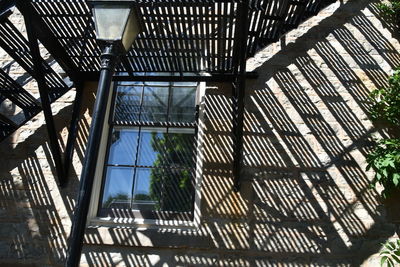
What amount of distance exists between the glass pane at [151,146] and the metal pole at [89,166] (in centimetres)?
197

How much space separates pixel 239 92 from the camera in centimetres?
409

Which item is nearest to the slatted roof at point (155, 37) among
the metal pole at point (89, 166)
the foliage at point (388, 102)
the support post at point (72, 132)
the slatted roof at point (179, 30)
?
the slatted roof at point (179, 30)

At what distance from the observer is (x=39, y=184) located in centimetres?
456

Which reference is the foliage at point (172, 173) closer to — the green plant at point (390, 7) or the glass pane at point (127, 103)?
the glass pane at point (127, 103)

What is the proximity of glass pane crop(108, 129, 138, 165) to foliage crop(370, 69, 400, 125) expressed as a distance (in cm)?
291

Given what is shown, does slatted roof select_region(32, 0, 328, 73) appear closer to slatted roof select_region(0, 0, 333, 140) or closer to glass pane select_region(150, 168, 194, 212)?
slatted roof select_region(0, 0, 333, 140)

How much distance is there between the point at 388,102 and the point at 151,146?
286 cm

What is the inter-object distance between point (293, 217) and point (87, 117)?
2768 mm

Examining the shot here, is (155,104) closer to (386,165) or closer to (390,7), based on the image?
(386,165)

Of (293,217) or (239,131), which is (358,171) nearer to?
(293,217)

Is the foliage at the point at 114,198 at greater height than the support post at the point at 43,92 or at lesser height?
lesser

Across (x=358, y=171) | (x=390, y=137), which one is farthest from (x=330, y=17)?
(x=358, y=171)

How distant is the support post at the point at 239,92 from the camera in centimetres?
357

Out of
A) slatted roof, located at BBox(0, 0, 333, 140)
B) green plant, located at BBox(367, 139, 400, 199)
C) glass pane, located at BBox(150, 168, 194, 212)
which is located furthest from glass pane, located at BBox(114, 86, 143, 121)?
green plant, located at BBox(367, 139, 400, 199)
